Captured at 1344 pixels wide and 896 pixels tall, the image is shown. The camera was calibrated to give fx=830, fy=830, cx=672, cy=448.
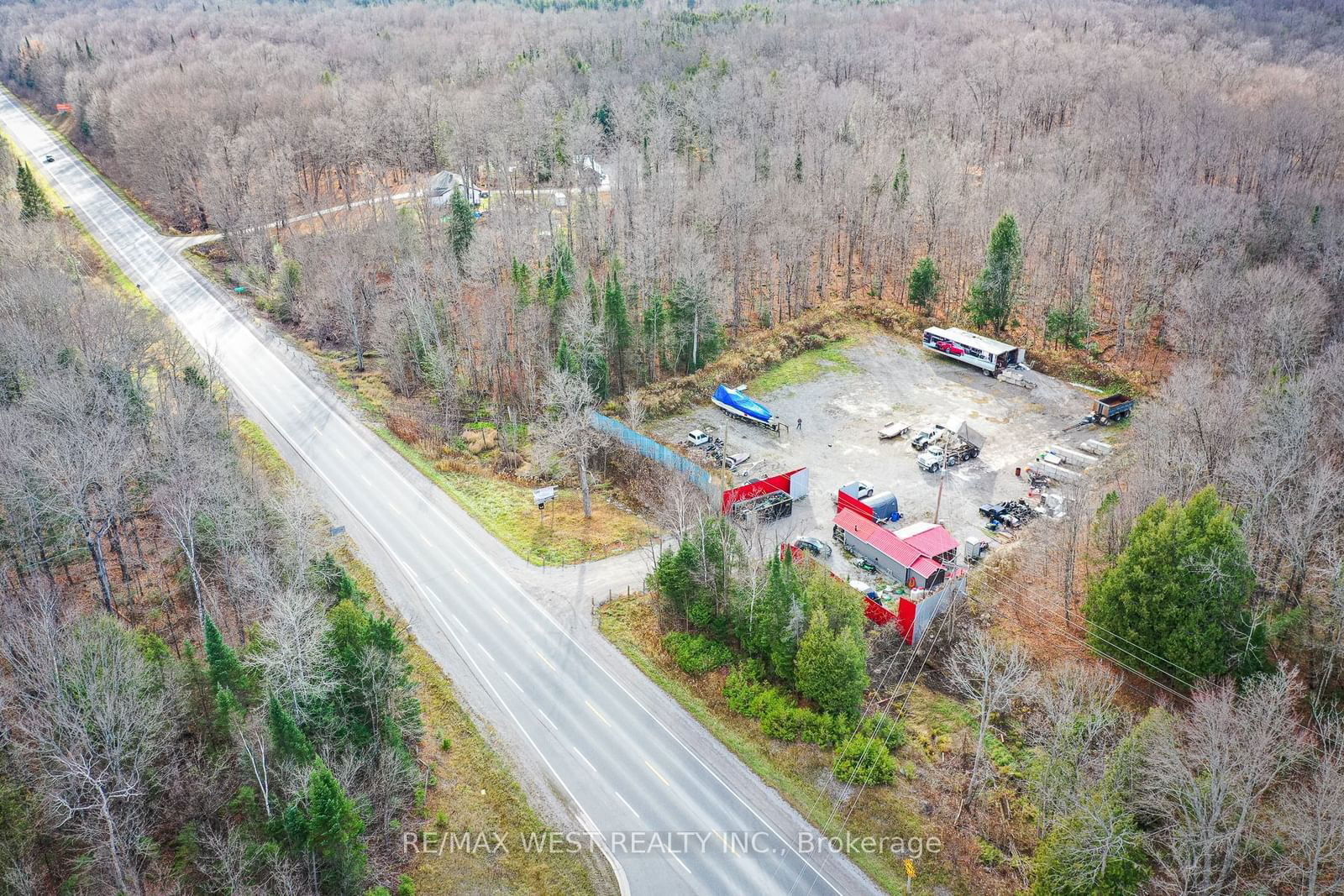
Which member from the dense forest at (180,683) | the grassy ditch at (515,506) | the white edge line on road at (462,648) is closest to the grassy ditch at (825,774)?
the white edge line on road at (462,648)

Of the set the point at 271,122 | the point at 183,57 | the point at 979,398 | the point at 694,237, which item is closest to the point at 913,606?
the point at 979,398

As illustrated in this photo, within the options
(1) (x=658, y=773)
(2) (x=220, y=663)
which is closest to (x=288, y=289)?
(2) (x=220, y=663)

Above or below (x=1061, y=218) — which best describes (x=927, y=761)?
below

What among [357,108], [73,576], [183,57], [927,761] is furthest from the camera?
[183,57]

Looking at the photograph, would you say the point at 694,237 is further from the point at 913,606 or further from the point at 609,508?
the point at 913,606

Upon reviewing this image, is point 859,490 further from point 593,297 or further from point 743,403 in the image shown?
point 593,297

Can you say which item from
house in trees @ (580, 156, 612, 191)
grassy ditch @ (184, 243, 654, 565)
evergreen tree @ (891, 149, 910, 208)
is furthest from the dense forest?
evergreen tree @ (891, 149, 910, 208)

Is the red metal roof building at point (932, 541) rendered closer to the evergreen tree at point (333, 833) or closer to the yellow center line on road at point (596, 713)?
the yellow center line on road at point (596, 713)
